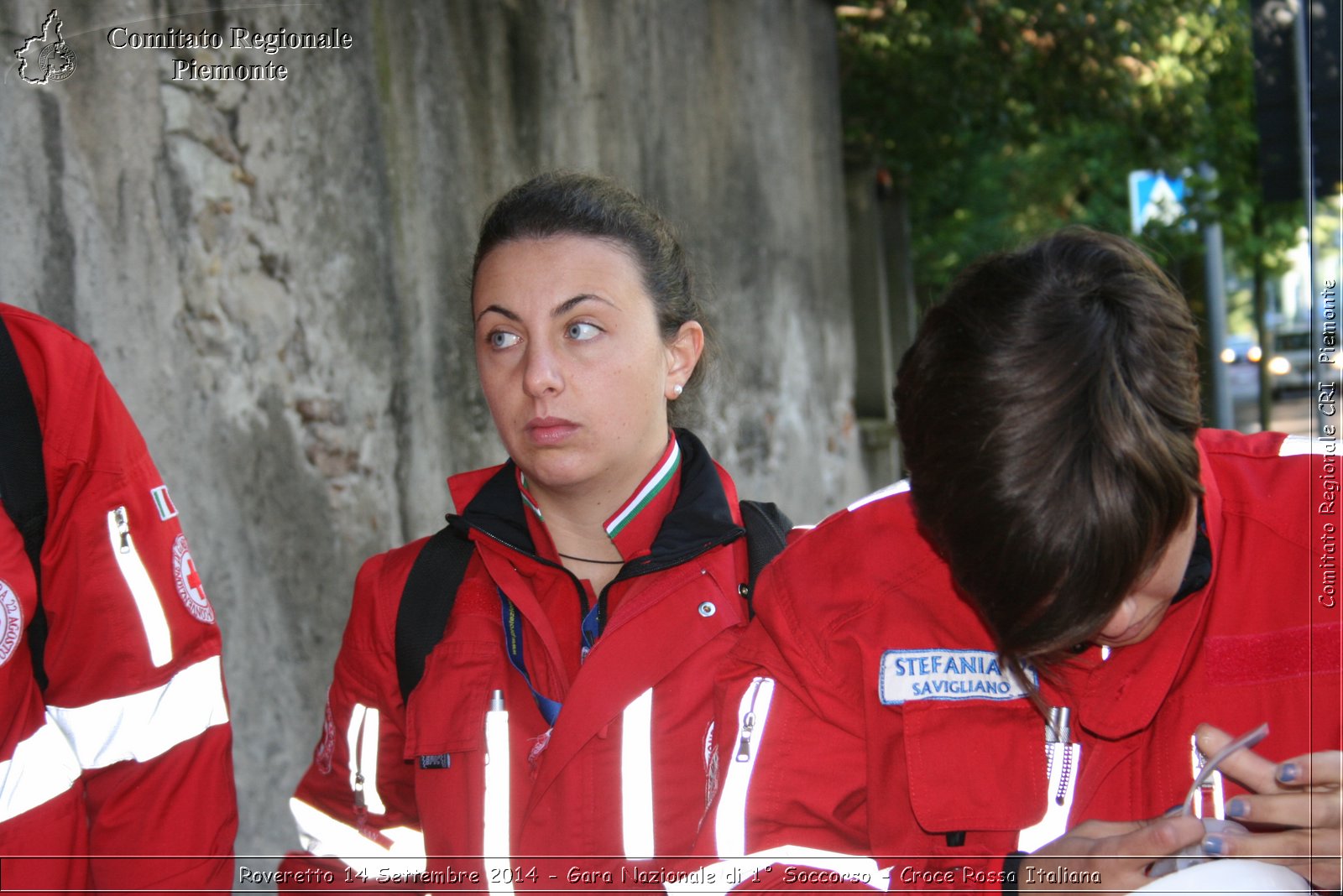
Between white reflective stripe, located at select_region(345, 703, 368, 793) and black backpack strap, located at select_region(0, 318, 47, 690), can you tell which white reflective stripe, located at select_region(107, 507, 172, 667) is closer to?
black backpack strap, located at select_region(0, 318, 47, 690)

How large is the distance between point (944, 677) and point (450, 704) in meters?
0.78

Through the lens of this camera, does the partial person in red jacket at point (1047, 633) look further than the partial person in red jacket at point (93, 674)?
No

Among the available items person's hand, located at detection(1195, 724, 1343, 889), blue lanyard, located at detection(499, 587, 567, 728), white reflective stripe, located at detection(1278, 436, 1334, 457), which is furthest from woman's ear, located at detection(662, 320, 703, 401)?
person's hand, located at detection(1195, 724, 1343, 889)

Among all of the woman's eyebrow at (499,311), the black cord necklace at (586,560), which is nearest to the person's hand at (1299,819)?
the black cord necklace at (586,560)

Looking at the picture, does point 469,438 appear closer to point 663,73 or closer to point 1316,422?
point 663,73

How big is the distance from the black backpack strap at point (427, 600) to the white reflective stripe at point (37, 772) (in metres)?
0.50

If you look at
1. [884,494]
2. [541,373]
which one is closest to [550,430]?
[541,373]

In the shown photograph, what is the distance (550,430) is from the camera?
2.10 meters

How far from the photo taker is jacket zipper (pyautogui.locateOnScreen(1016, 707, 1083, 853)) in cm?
162

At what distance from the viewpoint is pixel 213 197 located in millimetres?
3014

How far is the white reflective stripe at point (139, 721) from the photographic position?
1816mm

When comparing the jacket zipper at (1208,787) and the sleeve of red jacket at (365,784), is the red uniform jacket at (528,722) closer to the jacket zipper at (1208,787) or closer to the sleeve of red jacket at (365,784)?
the sleeve of red jacket at (365,784)

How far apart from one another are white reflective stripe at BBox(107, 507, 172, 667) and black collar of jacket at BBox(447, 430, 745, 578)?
0.48 m

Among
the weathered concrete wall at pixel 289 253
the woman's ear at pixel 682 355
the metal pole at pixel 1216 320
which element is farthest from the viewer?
the metal pole at pixel 1216 320
